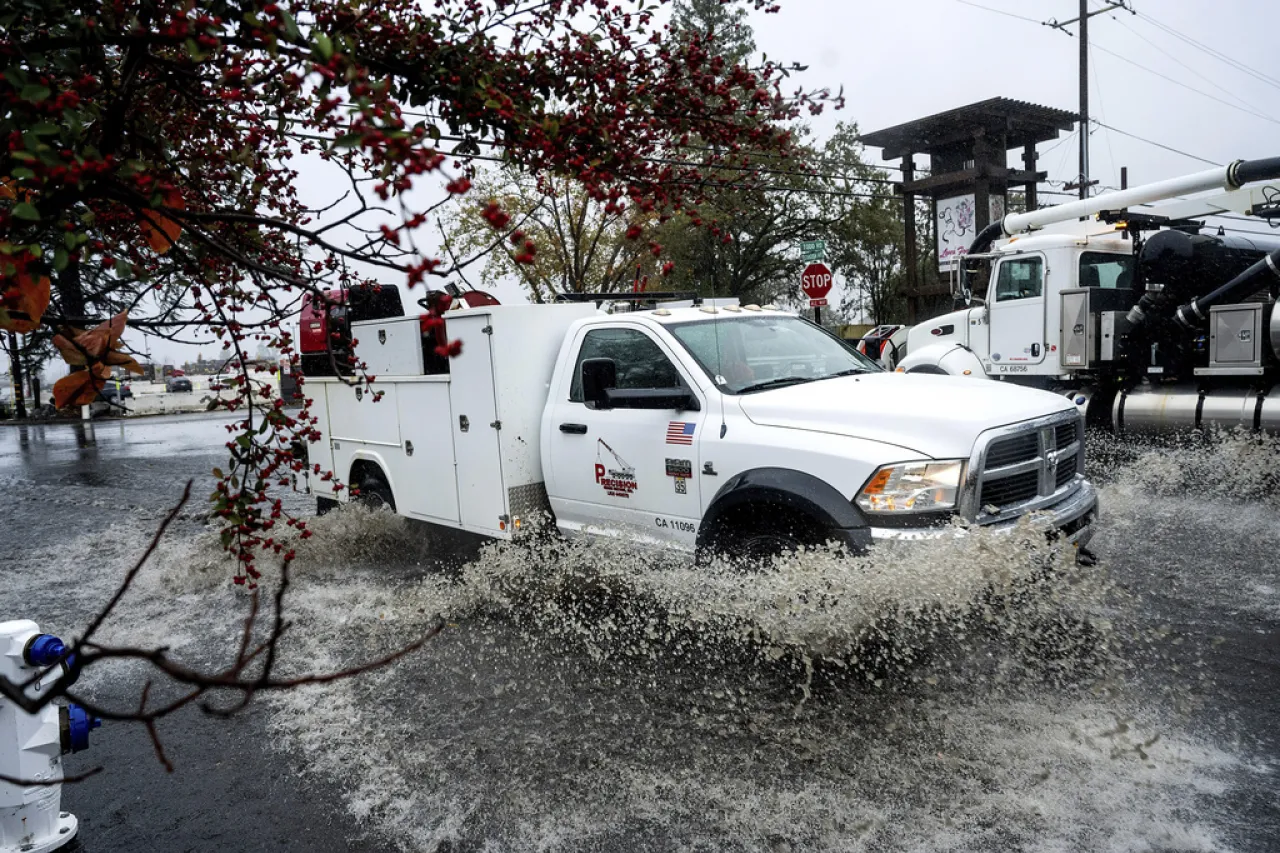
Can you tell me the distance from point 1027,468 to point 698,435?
1.80 meters

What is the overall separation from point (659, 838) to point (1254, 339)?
872 centimetres

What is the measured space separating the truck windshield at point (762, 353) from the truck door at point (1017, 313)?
5674 millimetres

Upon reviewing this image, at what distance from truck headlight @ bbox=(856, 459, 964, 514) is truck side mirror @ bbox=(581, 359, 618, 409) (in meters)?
1.84

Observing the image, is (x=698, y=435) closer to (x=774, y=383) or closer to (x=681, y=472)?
(x=681, y=472)

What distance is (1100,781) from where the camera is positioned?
12.3 feet

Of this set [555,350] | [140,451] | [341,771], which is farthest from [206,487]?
[341,771]

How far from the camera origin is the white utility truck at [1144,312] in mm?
9602

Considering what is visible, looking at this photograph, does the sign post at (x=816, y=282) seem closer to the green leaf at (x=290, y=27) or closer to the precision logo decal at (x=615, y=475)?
the precision logo decal at (x=615, y=475)

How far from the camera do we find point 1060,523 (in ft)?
16.8

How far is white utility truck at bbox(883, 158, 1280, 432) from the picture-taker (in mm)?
9602

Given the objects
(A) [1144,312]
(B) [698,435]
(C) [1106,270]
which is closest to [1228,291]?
(A) [1144,312]

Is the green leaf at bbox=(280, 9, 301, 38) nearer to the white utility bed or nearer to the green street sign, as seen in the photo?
the white utility bed

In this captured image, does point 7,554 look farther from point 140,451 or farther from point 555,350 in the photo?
point 140,451

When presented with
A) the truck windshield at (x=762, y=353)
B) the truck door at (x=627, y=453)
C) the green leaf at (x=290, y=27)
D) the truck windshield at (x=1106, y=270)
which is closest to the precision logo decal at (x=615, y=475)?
the truck door at (x=627, y=453)
